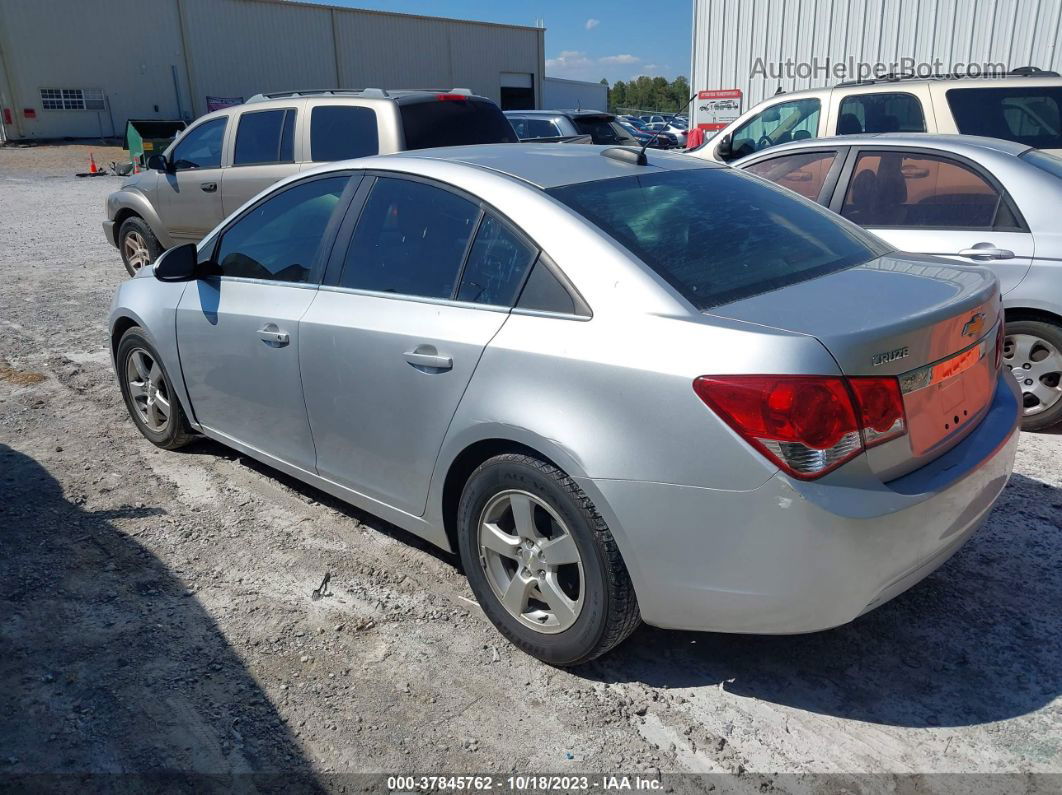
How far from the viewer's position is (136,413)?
16.4ft

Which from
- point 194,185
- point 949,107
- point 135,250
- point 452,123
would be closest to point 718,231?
point 452,123

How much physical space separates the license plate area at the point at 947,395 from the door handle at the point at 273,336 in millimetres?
2391

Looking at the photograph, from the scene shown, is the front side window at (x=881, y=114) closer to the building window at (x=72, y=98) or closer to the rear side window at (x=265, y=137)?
the rear side window at (x=265, y=137)

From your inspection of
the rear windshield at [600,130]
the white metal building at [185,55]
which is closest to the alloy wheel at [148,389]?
the rear windshield at [600,130]

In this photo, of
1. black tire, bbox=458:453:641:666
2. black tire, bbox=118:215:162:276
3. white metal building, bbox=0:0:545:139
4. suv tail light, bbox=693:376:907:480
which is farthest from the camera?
white metal building, bbox=0:0:545:139

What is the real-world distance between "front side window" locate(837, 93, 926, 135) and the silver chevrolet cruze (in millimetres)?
4484

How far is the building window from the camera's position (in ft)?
116

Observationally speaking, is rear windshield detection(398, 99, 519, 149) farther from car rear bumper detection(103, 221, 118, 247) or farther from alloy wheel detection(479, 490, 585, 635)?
alloy wheel detection(479, 490, 585, 635)

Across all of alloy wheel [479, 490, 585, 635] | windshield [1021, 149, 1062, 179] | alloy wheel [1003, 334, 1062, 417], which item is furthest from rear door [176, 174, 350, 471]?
windshield [1021, 149, 1062, 179]

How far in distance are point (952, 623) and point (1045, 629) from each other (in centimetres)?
31

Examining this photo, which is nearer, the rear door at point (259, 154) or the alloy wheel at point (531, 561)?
the alloy wheel at point (531, 561)

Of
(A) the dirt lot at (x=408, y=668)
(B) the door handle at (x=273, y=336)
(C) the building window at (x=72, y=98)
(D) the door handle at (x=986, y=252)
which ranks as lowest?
(A) the dirt lot at (x=408, y=668)

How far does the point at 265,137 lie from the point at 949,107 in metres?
5.90

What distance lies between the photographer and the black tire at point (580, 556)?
2.62m
